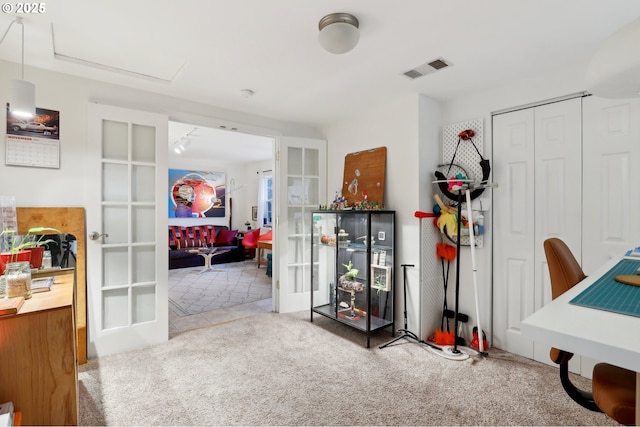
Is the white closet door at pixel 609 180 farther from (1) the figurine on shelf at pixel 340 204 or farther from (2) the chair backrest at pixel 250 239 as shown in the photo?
(2) the chair backrest at pixel 250 239

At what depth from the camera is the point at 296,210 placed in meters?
3.62

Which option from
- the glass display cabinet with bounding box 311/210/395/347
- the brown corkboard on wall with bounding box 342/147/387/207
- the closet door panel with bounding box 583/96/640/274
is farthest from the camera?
the brown corkboard on wall with bounding box 342/147/387/207

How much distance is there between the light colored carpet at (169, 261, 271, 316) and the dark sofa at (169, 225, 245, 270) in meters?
0.21

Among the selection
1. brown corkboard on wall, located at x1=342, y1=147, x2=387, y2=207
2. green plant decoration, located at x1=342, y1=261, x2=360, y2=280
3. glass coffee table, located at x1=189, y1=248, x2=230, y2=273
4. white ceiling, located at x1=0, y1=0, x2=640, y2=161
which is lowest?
glass coffee table, located at x1=189, y1=248, x2=230, y2=273

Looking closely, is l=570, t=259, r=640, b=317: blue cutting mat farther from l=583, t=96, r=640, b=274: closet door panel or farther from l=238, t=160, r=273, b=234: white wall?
l=238, t=160, r=273, b=234: white wall

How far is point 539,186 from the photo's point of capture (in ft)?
7.67

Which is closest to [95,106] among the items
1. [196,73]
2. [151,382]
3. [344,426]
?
[196,73]

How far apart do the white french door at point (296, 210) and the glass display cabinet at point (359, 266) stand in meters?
0.34

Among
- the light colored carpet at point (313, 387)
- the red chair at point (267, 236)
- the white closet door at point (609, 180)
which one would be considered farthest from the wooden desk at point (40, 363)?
the red chair at point (267, 236)

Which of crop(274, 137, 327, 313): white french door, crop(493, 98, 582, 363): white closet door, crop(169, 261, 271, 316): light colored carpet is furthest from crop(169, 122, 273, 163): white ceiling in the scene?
crop(493, 98, 582, 363): white closet door

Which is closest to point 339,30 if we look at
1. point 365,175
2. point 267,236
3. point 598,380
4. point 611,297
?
point 611,297

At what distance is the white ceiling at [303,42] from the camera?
159 centimetres

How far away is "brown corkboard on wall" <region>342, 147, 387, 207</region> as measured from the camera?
303cm

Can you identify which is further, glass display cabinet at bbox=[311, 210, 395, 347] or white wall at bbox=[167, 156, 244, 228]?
white wall at bbox=[167, 156, 244, 228]
